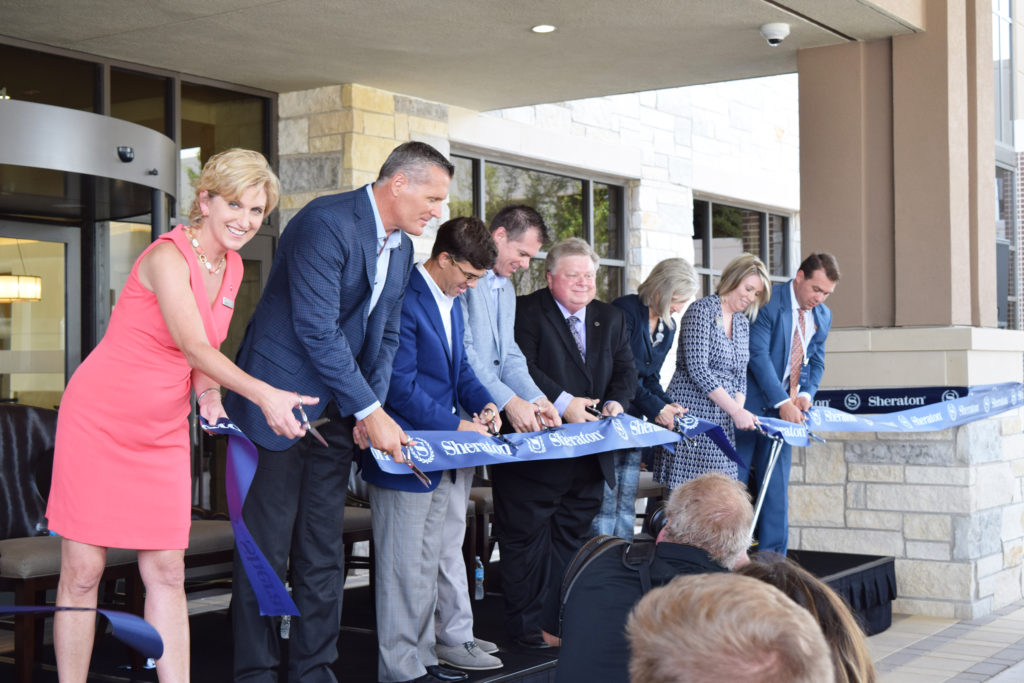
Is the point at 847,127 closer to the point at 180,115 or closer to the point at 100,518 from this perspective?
the point at 180,115

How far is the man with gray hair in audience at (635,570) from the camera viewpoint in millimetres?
2936

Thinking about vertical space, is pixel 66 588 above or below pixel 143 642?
below

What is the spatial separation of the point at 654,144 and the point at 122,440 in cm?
952

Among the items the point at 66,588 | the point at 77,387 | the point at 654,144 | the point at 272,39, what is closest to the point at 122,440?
the point at 77,387

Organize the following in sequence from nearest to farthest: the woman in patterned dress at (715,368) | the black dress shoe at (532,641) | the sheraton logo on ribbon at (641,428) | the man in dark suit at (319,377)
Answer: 1. the man in dark suit at (319,377)
2. the black dress shoe at (532,641)
3. the sheraton logo on ribbon at (641,428)
4. the woman in patterned dress at (715,368)

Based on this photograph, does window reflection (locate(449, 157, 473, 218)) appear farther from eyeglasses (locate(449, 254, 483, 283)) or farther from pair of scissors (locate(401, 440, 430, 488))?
pair of scissors (locate(401, 440, 430, 488))

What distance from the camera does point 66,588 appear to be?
333 centimetres

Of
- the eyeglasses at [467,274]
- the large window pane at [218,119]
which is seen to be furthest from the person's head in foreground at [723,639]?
the large window pane at [218,119]

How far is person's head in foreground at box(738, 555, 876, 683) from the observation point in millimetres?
1805

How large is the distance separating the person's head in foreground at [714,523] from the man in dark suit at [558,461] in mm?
1544

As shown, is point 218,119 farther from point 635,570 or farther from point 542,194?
point 635,570

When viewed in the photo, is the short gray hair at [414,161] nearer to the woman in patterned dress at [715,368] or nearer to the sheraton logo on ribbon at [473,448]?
the sheraton logo on ribbon at [473,448]

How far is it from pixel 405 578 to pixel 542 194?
7.37m

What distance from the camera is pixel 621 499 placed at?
5777 millimetres
